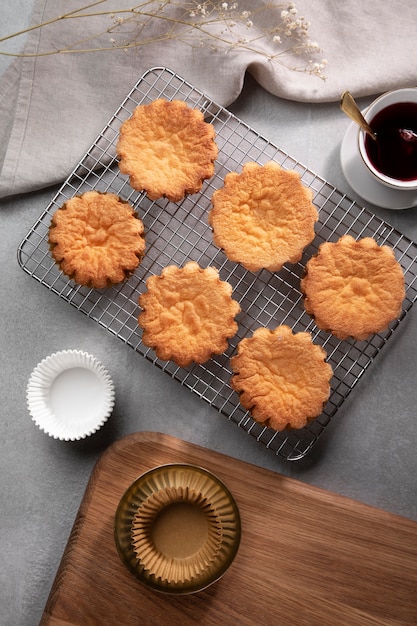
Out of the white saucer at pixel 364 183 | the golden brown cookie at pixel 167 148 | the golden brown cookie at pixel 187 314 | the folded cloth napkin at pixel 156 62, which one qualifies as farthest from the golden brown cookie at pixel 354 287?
the folded cloth napkin at pixel 156 62

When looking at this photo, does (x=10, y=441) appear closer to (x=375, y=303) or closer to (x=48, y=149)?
(x=48, y=149)

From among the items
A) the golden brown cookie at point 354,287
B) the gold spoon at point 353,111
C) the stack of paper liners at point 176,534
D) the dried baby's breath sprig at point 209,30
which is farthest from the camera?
the dried baby's breath sprig at point 209,30

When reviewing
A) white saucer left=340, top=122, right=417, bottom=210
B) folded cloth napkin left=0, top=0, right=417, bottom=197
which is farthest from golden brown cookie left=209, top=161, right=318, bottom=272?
folded cloth napkin left=0, top=0, right=417, bottom=197

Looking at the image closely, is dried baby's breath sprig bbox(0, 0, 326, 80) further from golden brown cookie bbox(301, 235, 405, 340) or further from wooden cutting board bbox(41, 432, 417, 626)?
wooden cutting board bbox(41, 432, 417, 626)

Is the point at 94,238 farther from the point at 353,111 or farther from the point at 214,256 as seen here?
the point at 353,111

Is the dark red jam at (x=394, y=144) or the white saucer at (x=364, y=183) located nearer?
the dark red jam at (x=394, y=144)

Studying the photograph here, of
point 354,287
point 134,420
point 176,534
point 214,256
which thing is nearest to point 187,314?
point 214,256

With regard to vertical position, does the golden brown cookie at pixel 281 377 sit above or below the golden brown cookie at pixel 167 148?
below

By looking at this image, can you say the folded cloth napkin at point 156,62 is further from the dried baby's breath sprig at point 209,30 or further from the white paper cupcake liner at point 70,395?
the white paper cupcake liner at point 70,395
